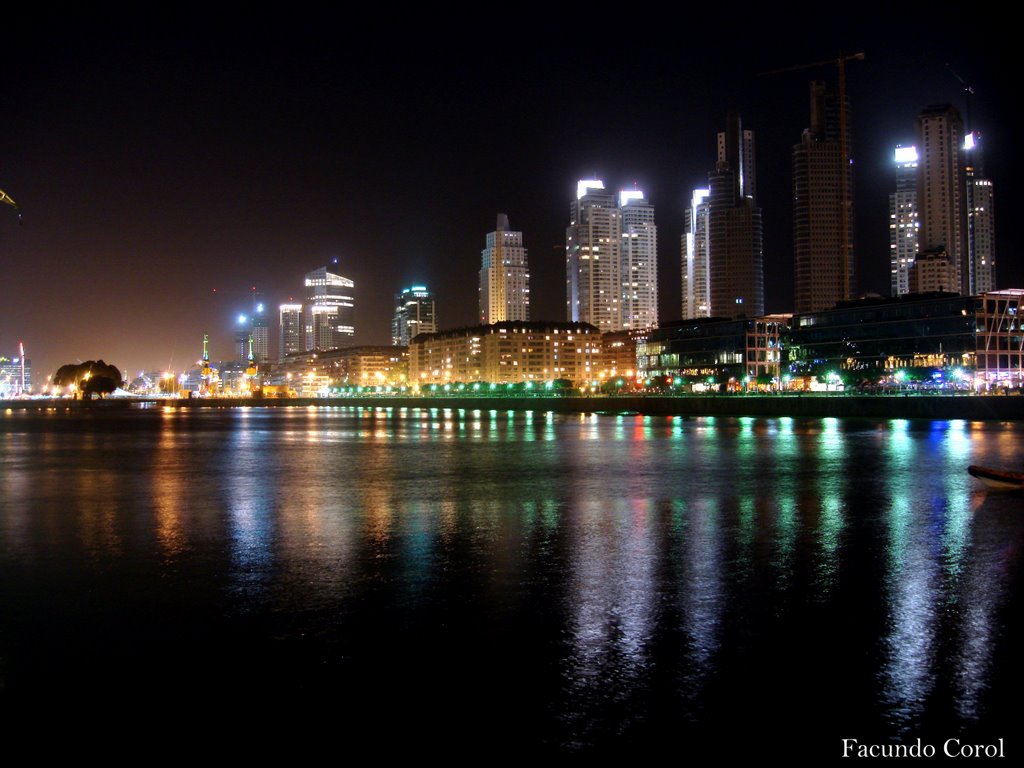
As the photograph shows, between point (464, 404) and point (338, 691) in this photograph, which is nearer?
point (338, 691)

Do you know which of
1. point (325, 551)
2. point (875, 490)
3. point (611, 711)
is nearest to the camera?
point (611, 711)

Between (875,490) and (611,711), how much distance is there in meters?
19.4

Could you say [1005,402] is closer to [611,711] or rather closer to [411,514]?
[411,514]

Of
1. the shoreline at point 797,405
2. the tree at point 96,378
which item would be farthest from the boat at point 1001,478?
the tree at point 96,378

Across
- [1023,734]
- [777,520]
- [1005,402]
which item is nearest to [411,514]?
[777,520]

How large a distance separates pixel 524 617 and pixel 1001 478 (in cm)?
1886

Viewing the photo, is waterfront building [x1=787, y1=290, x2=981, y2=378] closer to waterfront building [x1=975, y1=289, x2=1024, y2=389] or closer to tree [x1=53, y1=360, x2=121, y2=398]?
waterfront building [x1=975, y1=289, x2=1024, y2=389]

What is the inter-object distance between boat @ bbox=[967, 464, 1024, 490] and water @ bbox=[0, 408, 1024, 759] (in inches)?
19.2

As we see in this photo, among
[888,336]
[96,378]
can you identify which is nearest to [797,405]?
[888,336]

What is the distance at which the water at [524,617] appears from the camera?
738 cm

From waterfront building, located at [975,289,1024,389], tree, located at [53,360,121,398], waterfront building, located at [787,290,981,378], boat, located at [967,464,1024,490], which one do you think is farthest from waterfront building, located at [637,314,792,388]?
boat, located at [967,464,1024,490]

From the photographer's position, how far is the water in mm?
7375

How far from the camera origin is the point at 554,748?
6812 mm

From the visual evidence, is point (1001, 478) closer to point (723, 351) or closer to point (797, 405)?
point (797, 405)
